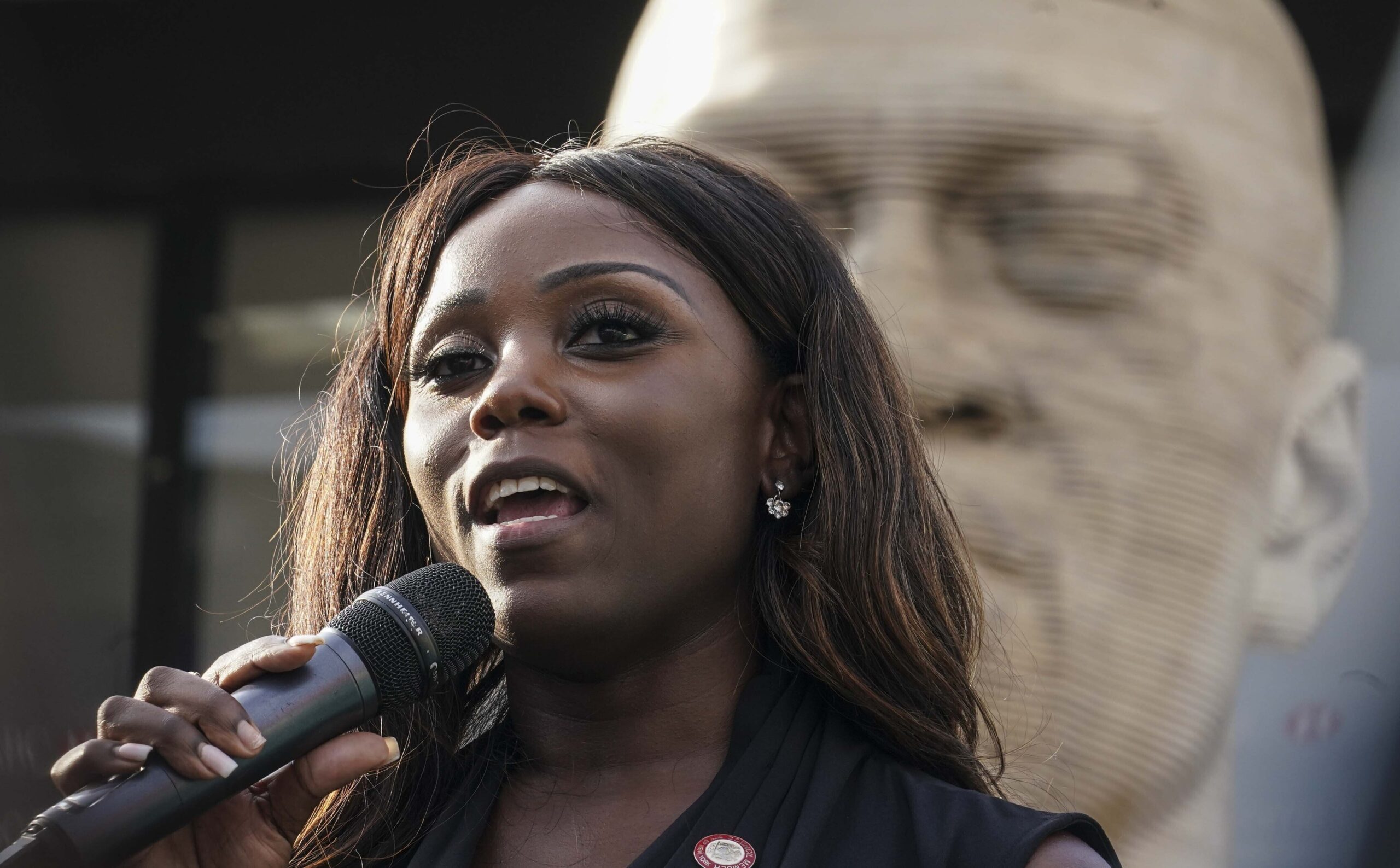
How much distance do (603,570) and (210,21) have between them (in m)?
2.77

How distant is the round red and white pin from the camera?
59.8 inches

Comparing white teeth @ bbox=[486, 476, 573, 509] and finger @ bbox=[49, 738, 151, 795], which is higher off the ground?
white teeth @ bbox=[486, 476, 573, 509]

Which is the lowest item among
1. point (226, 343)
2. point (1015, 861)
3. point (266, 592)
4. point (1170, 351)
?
point (266, 592)

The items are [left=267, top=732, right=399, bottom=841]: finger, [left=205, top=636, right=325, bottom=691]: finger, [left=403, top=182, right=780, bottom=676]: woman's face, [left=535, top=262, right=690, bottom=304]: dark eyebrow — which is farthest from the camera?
[left=535, top=262, right=690, bottom=304]: dark eyebrow

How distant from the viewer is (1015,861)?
4.76 ft

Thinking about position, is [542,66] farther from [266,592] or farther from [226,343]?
[266,592]

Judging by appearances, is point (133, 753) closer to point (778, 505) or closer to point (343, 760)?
point (343, 760)

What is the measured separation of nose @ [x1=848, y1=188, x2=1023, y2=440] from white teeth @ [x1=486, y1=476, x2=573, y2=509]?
1.16 meters

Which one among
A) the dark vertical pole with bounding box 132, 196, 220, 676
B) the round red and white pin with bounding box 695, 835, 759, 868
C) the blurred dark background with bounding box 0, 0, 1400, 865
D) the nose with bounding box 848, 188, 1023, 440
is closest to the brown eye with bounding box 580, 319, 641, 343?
the round red and white pin with bounding box 695, 835, 759, 868

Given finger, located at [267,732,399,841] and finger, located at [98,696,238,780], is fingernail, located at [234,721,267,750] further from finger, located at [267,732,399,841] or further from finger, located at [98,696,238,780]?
finger, located at [267,732,399,841]

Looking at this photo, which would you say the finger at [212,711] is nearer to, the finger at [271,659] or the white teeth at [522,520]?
the finger at [271,659]

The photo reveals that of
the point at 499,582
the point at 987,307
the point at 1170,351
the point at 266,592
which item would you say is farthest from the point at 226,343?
the point at 499,582

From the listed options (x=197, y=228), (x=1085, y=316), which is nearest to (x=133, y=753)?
(x=1085, y=316)

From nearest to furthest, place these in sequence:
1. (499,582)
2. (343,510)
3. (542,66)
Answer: (499,582), (343,510), (542,66)
